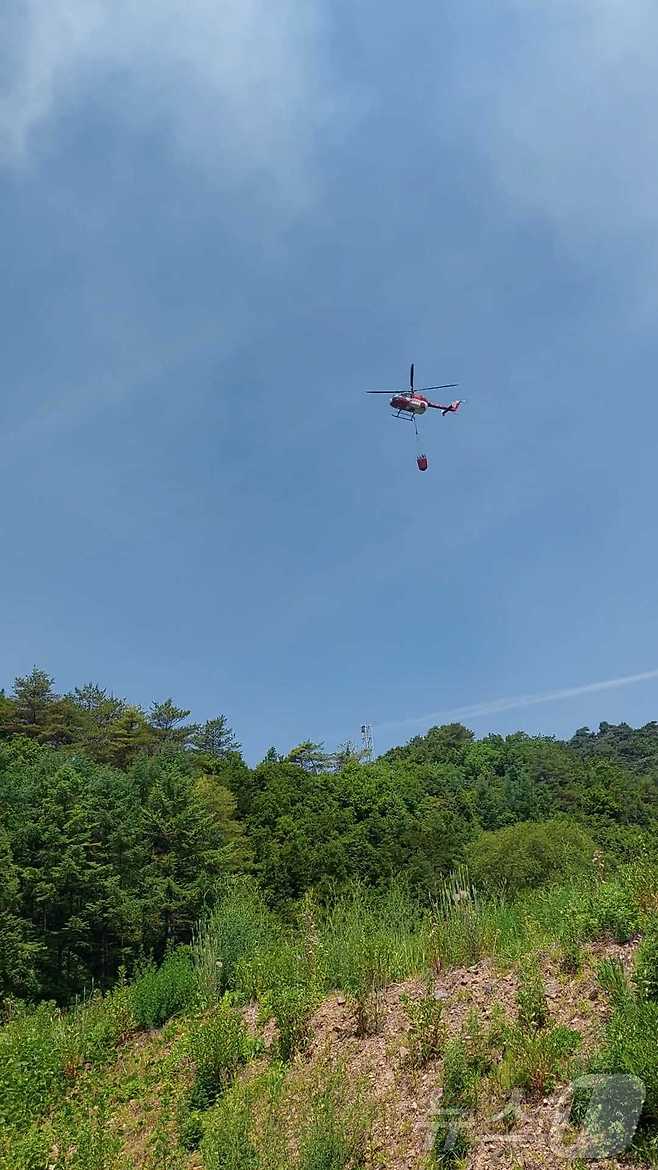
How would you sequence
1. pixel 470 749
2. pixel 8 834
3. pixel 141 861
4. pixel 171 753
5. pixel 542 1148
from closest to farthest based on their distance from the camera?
1. pixel 542 1148
2. pixel 8 834
3. pixel 141 861
4. pixel 171 753
5. pixel 470 749

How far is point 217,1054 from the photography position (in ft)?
22.7

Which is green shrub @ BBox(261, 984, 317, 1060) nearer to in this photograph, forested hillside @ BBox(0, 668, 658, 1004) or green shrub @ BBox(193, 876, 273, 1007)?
green shrub @ BBox(193, 876, 273, 1007)

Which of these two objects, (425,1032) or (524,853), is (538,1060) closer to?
(425,1032)

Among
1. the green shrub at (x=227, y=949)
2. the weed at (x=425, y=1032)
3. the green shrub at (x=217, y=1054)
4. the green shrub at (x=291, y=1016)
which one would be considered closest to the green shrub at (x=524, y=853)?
the green shrub at (x=227, y=949)

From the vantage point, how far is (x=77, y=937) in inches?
901

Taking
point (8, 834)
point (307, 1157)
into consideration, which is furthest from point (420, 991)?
point (8, 834)

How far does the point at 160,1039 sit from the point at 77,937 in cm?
1640

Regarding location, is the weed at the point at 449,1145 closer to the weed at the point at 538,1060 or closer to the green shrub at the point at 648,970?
the weed at the point at 538,1060

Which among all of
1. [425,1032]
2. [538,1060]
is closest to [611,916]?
[538,1060]

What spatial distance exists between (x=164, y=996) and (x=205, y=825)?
17.2 meters

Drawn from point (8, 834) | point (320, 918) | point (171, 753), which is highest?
point (171, 753)

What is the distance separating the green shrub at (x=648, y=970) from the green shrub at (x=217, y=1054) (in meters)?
4.04

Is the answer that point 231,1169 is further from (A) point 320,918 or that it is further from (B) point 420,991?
(A) point 320,918

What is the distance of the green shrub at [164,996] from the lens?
9461mm
